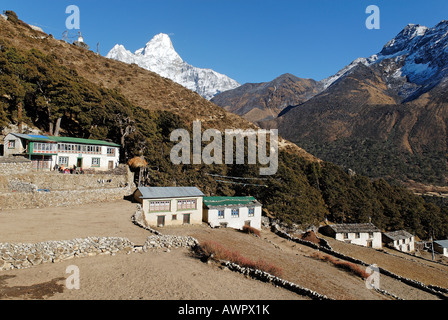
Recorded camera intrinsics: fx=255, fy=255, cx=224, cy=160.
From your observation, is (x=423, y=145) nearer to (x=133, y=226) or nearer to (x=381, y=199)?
(x=381, y=199)

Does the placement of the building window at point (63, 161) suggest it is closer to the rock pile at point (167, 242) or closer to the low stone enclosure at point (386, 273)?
the rock pile at point (167, 242)

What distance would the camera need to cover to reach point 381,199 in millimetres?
54062

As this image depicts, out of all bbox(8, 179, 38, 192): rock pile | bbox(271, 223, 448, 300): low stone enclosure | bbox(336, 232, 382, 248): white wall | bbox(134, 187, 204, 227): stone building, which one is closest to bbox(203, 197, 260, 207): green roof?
bbox(134, 187, 204, 227): stone building

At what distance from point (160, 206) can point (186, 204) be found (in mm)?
3024

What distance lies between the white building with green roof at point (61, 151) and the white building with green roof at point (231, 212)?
14043mm

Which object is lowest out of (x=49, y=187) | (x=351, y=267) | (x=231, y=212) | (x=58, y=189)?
(x=351, y=267)

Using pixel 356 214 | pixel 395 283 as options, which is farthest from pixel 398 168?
pixel 395 283

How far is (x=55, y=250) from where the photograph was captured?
12359mm

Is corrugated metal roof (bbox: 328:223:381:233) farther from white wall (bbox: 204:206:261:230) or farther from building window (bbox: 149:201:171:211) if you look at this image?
building window (bbox: 149:201:171:211)

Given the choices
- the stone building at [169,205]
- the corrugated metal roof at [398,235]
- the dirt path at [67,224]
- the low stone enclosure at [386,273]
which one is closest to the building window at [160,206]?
the stone building at [169,205]

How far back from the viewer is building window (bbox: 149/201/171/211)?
26.1m

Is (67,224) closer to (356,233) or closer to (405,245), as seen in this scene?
(356,233)

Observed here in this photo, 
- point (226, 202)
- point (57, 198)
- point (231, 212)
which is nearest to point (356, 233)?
point (231, 212)
